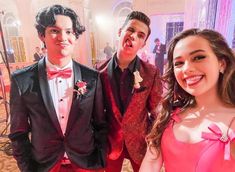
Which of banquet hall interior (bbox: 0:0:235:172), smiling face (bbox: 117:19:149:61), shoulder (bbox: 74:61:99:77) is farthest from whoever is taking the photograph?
banquet hall interior (bbox: 0:0:235:172)

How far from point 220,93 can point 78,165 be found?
0.97m

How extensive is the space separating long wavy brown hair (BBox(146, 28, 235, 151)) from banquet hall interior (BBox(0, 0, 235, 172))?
4.74 ft

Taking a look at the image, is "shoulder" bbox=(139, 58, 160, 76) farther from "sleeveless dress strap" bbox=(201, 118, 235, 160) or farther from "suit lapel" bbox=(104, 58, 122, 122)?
"sleeveless dress strap" bbox=(201, 118, 235, 160)

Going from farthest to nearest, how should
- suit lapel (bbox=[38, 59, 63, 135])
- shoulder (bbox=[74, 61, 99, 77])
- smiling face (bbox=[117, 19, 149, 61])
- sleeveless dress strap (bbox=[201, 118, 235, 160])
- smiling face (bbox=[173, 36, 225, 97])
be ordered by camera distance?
smiling face (bbox=[117, 19, 149, 61]), shoulder (bbox=[74, 61, 99, 77]), suit lapel (bbox=[38, 59, 63, 135]), smiling face (bbox=[173, 36, 225, 97]), sleeveless dress strap (bbox=[201, 118, 235, 160])

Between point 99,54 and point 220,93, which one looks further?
point 99,54

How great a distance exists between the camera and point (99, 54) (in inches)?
348

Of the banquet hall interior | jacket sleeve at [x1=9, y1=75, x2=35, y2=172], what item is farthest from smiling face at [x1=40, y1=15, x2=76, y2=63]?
the banquet hall interior

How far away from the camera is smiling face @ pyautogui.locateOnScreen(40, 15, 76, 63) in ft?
4.23

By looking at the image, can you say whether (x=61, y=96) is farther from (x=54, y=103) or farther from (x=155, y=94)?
(x=155, y=94)

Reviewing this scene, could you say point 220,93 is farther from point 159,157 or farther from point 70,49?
point 70,49

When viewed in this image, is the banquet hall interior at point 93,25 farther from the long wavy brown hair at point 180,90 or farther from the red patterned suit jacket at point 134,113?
the long wavy brown hair at point 180,90

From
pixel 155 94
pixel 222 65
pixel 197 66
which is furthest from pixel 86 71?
pixel 222 65

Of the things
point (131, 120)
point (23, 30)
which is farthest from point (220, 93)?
point (23, 30)

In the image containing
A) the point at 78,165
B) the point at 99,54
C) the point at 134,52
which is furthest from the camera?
the point at 99,54
